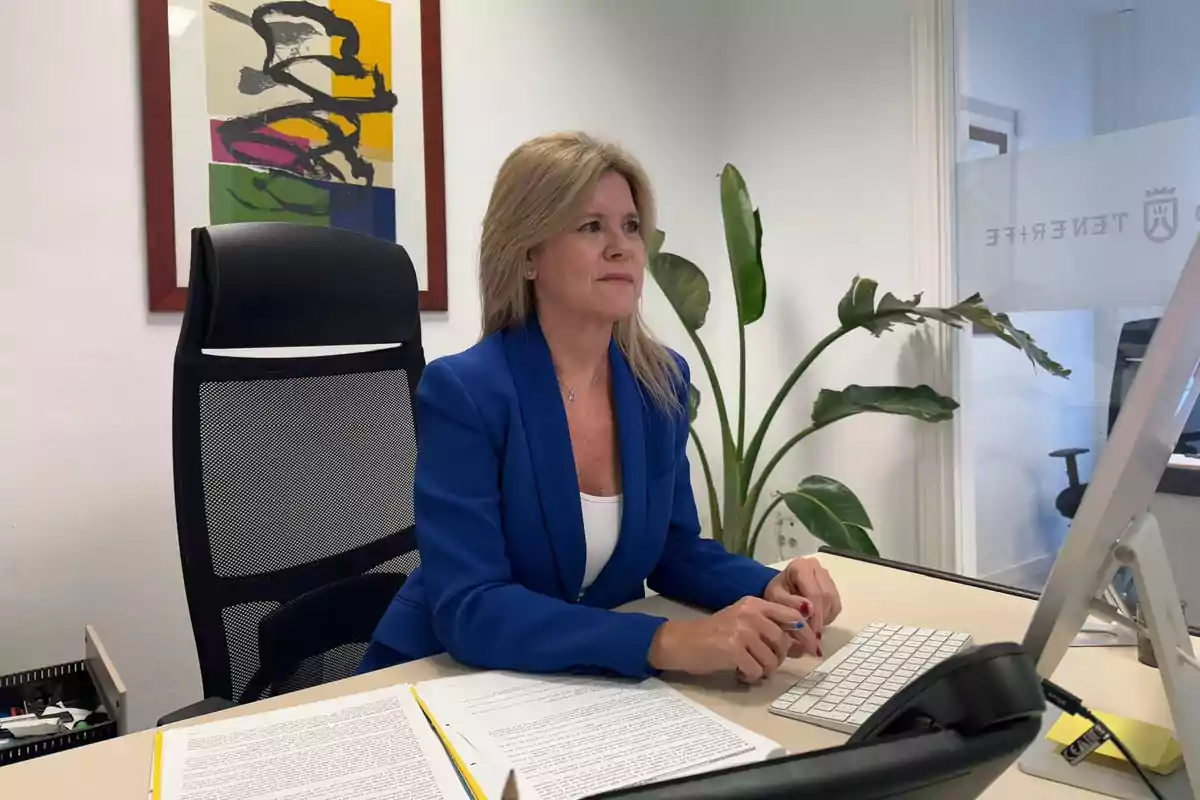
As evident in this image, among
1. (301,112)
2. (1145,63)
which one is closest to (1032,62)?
(1145,63)

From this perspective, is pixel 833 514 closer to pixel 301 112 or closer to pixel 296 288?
pixel 296 288

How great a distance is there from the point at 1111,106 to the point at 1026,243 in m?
0.36

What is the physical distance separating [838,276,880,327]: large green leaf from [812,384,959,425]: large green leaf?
0.58 ft

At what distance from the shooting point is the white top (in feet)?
3.72

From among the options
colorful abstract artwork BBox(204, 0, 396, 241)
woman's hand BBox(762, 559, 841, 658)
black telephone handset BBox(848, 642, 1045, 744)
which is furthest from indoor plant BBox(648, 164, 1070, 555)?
black telephone handset BBox(848, 642, 1045, 744)

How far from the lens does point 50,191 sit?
5.73ft

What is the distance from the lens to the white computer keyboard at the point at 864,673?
0.83 m

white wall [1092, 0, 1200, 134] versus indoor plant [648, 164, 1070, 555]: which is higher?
white wall [1092, 0, 1200, 134]

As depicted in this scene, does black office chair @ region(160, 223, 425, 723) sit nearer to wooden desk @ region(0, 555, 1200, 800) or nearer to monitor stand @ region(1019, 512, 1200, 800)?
wooden desk @ region(0, 555, 1200, 800)

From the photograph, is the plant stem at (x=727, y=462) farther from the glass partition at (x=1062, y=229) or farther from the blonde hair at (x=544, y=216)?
the blonde hair at (x=544, y=216)

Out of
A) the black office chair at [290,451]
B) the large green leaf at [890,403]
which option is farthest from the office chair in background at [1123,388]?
the black office chair at [290,451]

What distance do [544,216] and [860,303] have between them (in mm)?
1288

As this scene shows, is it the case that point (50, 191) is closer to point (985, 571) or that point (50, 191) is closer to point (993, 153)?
point (993, 153)

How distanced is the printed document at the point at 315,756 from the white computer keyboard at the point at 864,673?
0.34 meters
